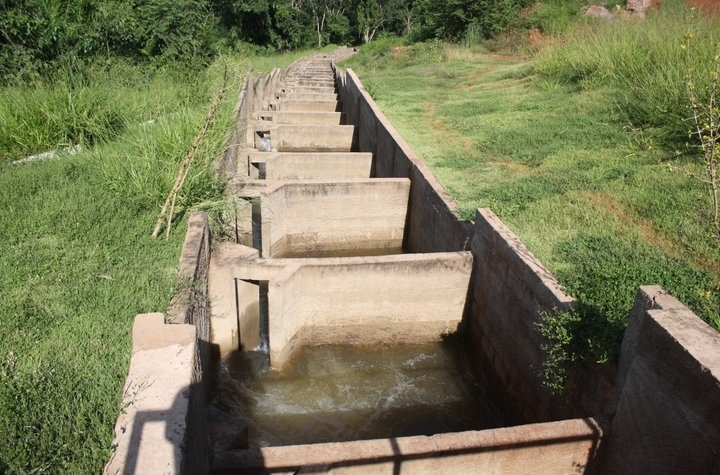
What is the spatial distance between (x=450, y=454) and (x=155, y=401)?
193 centimetres

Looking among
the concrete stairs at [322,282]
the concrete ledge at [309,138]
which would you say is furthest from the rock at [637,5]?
the concrete stairs at [322,282]

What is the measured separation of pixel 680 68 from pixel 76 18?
11.0 meters

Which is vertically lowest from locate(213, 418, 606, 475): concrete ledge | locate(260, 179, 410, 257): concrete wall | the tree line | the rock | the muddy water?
the muddy water

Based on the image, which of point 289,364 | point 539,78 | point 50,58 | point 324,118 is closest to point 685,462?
point 289,364

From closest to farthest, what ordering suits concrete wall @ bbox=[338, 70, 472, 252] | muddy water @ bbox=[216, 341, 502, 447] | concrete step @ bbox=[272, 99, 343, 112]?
muddy water @ bbox=[216, 341, 502, 447] → concrete wall @ bbox=[338, 70, 472, 252] → concrete step @ bbox=[272, 99, 343, 112]

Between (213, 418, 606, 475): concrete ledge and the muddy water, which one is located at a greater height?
(213, 418, 606, 475): concrete ledge

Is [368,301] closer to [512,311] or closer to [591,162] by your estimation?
[512,311]

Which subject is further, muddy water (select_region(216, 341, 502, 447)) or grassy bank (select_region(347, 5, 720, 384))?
muddy water (select_region(216, 341, 502, 447))

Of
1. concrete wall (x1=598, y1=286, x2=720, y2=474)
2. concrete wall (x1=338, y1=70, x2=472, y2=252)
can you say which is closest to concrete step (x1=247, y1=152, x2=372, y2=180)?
concrete wall (x1=338, y1=70, x2=472, y2=252)

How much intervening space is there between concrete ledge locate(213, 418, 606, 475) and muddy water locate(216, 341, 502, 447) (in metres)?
1.68

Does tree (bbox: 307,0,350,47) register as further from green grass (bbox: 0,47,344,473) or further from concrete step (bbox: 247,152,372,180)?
green grass (bbox: 0,47,344,473)

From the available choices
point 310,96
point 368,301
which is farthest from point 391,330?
point 310,96

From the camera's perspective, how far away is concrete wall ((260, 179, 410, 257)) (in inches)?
333

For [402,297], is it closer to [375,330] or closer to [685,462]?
[375,330]
